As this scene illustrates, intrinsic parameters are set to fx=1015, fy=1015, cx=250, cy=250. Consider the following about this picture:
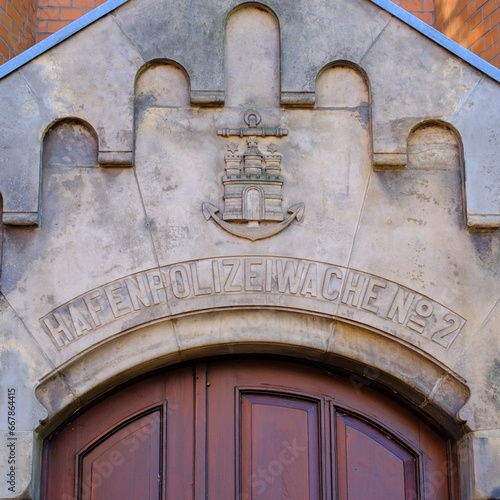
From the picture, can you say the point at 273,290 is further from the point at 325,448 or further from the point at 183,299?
the point at 325,448

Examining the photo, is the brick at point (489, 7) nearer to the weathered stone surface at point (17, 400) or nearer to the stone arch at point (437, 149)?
the stone arch at point (437, 149)

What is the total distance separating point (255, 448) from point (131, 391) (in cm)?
65

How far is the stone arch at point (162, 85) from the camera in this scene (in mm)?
4797

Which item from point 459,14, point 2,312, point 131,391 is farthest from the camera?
point 459,14

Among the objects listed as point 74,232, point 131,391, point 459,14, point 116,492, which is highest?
point 459,14

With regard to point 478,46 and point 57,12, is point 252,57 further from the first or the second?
point 57,12

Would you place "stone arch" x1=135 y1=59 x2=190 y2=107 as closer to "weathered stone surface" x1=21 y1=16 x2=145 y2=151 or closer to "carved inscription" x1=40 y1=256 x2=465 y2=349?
"weathered stone surface" x1=21 y1=16 x2=145 y2=151

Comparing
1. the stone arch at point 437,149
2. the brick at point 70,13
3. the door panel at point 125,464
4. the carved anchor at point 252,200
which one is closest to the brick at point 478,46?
the stone arch at point 437,149

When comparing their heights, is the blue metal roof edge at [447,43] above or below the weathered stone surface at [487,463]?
above

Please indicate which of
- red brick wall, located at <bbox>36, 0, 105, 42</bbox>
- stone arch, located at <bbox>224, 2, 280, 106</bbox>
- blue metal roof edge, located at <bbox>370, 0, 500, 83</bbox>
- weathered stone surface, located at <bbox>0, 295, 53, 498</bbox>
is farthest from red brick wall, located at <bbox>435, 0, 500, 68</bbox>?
weathered stone surface, located at <bbox>0, 295, 53, 498</bbox>

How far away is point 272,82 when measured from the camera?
4.84m

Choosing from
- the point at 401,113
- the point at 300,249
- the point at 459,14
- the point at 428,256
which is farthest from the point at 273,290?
the point at 459,14

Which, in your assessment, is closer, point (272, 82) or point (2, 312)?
point (2, 312)

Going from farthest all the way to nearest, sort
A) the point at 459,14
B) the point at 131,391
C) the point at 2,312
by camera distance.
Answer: the point at 459,14
the point at 131,391
the point at 2,312
